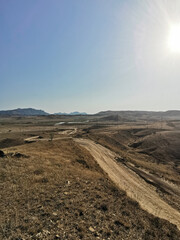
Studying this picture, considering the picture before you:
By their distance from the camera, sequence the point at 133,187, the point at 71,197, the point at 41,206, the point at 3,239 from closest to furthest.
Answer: the point at 3,239 → the point at 41,206 → the point at 71,197 → the point at 133,187

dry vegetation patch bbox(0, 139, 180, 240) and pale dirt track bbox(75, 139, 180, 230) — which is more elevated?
dry vegetation patch bbox(0, 139, 180, 240)

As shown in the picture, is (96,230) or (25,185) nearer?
(96,230)

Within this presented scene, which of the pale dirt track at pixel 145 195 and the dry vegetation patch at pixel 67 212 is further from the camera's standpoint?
the pale dirt track at pixel 145 195

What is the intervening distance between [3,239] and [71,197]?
6.70 m

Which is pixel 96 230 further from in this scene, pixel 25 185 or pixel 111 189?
pixel 25 185

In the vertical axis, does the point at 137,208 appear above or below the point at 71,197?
below

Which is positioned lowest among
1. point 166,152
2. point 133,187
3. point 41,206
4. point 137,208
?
point 166,152

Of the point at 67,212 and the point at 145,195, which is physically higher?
the point at 67,212

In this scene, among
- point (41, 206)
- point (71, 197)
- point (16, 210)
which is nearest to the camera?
point (16, 210)

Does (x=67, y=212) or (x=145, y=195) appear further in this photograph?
(x=145, y=195)

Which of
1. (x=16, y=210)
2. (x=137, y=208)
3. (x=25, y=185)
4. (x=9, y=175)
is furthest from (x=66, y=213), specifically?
(x=9, y=175)

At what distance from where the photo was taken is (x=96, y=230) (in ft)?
32.7

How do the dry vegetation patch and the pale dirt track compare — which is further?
the pale dirt track

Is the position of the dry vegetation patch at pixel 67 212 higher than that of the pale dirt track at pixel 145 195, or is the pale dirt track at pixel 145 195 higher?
the dry vegetation patch at pixel 67 212
